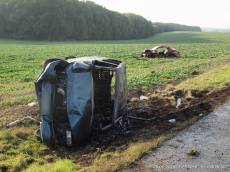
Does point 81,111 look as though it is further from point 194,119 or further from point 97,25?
point 97,25

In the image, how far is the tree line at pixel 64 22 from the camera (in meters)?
88.2

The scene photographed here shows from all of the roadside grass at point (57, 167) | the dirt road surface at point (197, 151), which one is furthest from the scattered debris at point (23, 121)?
the dirt road surface at point (197, 151)

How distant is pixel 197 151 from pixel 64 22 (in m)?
87.7

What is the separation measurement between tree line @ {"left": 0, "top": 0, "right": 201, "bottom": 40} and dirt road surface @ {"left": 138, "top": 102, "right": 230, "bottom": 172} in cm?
7950

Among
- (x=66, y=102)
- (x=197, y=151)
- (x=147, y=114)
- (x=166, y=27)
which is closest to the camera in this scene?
(x=197, y=151)

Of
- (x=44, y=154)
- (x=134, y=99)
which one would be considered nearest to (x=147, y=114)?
(x=134, y=99)

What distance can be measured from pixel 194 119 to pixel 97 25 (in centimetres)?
9282

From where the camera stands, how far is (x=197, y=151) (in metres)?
8.12

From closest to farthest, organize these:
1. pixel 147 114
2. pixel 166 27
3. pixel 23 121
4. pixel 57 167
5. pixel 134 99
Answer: pixel 57 167, pixel 23 121, pixel 147 114, pixel 134 99, pixel 166 27

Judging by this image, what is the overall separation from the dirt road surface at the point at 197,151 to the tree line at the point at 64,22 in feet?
261

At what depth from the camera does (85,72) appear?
889 centimetres

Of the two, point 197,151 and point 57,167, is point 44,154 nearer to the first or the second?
point 57,167

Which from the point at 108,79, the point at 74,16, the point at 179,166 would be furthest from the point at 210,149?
the point at 74,16

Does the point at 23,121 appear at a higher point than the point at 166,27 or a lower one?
higher
